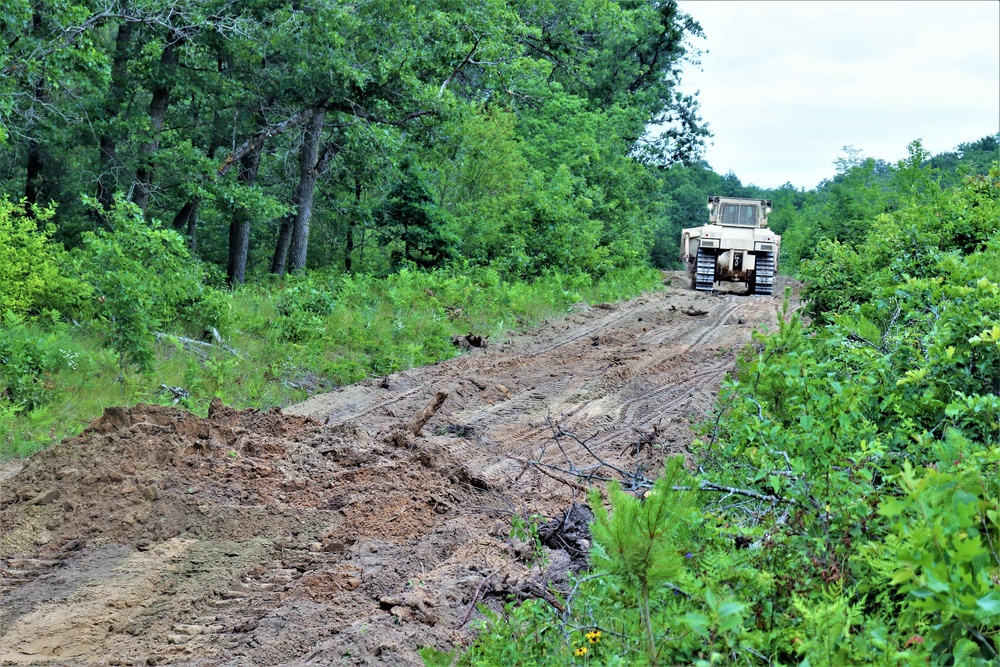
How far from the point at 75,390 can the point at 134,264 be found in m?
1.76

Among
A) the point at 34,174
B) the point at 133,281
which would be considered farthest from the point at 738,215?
the point at 133,281

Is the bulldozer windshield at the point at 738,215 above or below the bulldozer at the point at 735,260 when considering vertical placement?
above

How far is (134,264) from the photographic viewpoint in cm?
1071

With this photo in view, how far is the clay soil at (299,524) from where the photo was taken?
488 cm

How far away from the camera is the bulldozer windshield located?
27.9 meters

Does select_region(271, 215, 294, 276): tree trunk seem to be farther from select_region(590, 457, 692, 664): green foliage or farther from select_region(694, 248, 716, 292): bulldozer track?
select_region(590, 457, 692, 664): green foliage

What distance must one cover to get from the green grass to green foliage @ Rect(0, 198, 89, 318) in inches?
13.4

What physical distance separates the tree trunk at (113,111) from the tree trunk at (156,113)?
46cm

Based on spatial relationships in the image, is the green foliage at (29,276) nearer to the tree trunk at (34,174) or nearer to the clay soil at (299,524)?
the clay soil at (299,524)

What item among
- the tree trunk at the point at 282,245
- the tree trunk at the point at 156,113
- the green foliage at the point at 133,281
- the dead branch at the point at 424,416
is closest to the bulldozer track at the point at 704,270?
the tree trunk at the point at 282,245

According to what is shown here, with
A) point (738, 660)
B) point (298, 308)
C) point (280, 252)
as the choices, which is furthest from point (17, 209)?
point (280, 252)

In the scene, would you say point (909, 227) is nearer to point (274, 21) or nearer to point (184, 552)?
point (184, 552)

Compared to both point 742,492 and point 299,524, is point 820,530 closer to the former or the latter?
point 742,492

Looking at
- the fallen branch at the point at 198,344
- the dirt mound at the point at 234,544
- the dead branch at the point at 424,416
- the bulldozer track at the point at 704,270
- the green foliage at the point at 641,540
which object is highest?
the green foliage at the point at 641,540
